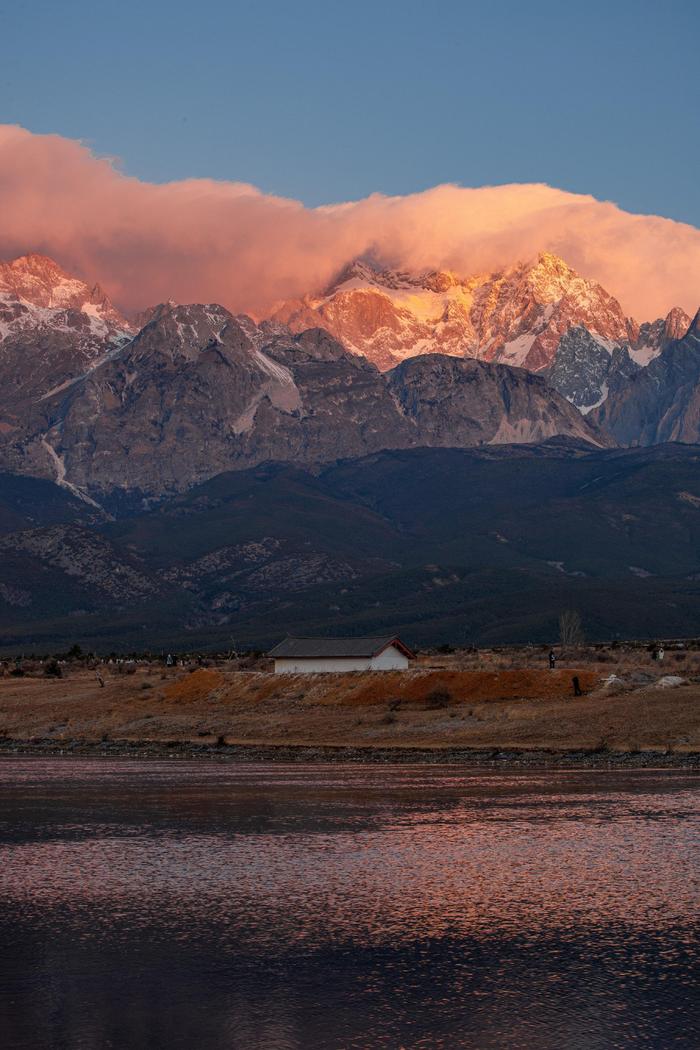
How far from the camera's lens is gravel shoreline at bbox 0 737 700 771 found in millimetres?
64312

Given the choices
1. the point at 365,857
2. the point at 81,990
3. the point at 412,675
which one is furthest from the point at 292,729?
the point at 81,990

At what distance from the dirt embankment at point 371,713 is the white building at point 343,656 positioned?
2.55 m

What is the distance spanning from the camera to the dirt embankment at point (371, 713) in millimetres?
73062

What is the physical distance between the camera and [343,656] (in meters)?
105

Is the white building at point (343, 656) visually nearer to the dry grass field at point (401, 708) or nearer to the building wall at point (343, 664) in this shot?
the building wall at point (343, 664)

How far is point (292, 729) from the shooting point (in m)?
86.8

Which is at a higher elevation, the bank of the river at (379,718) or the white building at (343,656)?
the white building at (343,656)

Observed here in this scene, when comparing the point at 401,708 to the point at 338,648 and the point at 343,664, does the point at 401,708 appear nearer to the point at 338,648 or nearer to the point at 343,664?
the point at 343,664

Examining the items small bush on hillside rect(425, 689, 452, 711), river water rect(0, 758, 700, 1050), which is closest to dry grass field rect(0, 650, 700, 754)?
small bush on hillside rect(425, 689, 452, 711)

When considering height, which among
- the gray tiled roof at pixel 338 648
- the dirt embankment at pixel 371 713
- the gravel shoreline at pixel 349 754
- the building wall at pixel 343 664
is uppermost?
the gray tiled roof at pixel 338 648

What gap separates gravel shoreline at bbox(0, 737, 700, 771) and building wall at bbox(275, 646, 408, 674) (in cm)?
1828

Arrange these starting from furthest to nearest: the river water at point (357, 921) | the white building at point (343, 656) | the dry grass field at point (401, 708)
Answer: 1. the white building at point (343, 656)
2. the dry grass field at point (401, 708)
3. the river water at point (357, 921)

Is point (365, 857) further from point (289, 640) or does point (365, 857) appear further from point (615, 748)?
point (289, 640)

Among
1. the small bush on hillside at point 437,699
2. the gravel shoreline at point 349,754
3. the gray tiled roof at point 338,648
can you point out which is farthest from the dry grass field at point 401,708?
the gray tiled roof at point 338,648
